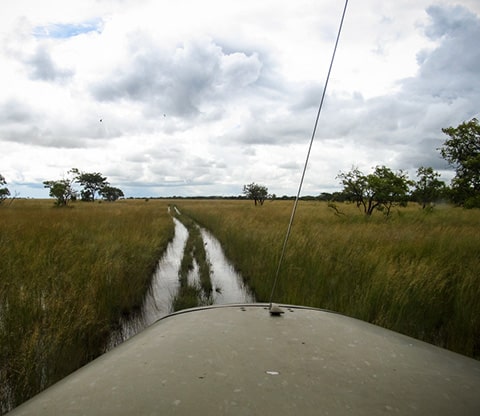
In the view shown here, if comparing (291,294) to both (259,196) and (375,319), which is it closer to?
(375,319)

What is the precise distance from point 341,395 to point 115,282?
15.8 ft

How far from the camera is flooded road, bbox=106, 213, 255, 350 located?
4.42 m

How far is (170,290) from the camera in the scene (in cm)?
612

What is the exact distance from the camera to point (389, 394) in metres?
1.06

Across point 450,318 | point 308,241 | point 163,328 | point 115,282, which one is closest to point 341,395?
point 163,328

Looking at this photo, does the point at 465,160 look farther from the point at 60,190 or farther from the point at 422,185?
the point at 60,190

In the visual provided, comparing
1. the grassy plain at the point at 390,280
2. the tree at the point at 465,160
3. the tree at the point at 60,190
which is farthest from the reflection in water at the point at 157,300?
the tree at the point at 60,190

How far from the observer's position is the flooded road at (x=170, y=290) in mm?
4416

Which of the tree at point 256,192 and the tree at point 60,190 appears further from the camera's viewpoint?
the tree at point 256,192

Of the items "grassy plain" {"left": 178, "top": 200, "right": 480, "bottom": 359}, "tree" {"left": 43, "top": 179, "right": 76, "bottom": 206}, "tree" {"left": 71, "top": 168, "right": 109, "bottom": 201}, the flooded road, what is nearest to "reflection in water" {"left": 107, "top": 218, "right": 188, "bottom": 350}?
the flooded road


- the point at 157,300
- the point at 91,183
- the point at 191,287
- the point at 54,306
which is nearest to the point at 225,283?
the point at 191,287

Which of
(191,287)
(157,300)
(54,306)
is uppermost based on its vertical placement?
(54,306)

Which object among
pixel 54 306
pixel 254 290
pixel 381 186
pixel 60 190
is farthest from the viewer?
pixel 60 190

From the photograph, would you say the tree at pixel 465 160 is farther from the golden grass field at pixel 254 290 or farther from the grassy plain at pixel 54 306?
the grassy plain at pixel 54 306
